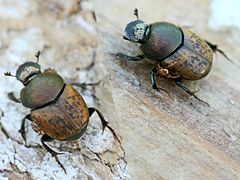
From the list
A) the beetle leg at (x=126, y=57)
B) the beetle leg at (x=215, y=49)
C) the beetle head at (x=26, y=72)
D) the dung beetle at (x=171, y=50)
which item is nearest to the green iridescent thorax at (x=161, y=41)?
the dung beetle at (x=171, y=50)

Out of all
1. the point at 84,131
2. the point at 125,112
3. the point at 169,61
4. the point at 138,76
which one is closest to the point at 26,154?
the point at 84,131

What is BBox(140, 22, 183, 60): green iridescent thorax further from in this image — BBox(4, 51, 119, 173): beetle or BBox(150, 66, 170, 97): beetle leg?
BBox(4, 51, 119, 173): beetle

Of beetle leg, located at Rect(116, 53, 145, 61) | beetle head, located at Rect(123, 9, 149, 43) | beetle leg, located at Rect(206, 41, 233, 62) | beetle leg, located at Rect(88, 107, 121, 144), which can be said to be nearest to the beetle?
beetle leg, located at Rect(88, 107, 121, 144)

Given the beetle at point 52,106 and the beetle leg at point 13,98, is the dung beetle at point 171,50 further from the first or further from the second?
the beetle leg at point 13,98

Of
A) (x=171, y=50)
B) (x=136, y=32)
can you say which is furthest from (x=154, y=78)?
(x=136, y=32)

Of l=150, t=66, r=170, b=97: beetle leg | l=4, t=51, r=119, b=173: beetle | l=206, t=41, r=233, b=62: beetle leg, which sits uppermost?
l=206, t=41, r=233, b=62: beetle leg

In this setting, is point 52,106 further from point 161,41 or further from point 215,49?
point 215,49
